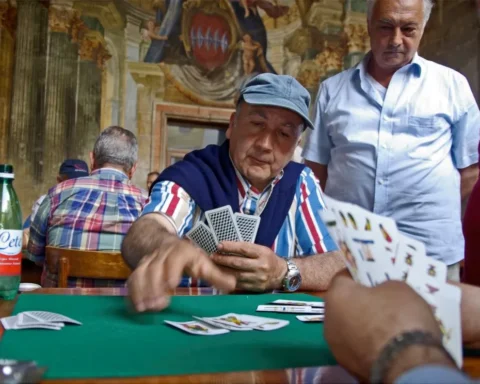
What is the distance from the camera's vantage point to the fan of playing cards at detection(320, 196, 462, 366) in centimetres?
61

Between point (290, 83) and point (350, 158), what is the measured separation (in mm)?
690

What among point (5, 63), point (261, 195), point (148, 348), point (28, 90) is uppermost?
point (5, 63)

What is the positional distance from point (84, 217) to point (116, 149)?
0.50m

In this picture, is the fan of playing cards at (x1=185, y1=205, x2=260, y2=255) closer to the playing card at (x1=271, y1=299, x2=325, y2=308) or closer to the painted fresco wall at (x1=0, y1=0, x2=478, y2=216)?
the playing card at (x1=271, y1=299, x2=325, y2=308)

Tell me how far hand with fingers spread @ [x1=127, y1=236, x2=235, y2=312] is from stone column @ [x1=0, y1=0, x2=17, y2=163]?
7.85 metres

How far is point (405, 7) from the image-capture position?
2.14 metres

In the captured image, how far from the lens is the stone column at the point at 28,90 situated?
8.07 metres

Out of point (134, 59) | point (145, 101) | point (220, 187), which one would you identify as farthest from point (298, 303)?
point (134, 59)

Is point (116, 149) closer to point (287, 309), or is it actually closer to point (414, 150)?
point (414, 150)

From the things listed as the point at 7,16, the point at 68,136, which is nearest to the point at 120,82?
the point at 68,136

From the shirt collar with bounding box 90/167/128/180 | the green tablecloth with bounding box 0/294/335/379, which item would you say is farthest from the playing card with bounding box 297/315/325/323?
the shirt collar with bounding box 90/167/128/180

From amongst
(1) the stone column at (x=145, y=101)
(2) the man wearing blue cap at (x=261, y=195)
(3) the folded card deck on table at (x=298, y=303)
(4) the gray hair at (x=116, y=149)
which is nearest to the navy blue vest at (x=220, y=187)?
(2) the man wearing blue cap at (x=261, y=195)

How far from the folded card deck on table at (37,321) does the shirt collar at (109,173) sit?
181 centimetres

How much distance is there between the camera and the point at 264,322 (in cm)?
99
